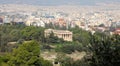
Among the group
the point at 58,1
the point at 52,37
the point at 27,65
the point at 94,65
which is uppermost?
the point at 94,65

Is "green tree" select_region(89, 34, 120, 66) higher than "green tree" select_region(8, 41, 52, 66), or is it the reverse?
"green tree" select_region(89, 34, 120, 66)

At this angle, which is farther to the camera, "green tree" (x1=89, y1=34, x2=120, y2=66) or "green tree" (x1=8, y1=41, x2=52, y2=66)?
"green tree" (x1=8, y1=41, x2=52, y2=66)

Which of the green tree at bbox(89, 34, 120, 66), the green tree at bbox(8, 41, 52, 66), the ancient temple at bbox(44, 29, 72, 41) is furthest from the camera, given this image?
the ancient temple at bbox(44, 29, 72, 41)

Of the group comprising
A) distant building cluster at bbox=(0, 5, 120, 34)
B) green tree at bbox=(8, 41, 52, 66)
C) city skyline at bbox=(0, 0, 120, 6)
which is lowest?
city skyline at bbox=(0, 0, 120, 6)

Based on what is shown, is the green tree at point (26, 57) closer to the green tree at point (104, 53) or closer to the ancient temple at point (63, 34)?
the green tree at point (104, 53)

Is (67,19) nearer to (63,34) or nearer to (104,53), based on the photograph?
(63,34)

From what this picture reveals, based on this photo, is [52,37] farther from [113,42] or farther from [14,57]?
[113,42]

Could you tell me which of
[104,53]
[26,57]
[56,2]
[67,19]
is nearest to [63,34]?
[26,57]

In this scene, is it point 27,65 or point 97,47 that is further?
point 27,65

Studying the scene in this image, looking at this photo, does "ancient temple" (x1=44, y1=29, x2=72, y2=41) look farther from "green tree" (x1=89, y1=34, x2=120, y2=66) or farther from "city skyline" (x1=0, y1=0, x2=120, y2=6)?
"city skyline" (x1=0, y1=0, x2=120, y2=6)

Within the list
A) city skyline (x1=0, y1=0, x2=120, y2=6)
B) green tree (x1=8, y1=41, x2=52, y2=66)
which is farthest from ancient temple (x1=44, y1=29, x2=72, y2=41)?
city skyline (x1=0, y1=0, x2=120, y2=6)

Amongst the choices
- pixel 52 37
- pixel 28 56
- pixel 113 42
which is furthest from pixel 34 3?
pixel 113 42
